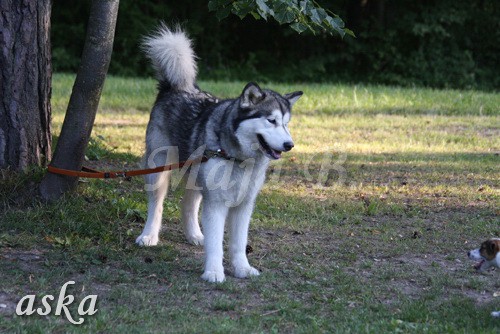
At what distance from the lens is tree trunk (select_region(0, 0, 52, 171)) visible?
251 inches

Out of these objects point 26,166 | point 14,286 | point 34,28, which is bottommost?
point 14,286

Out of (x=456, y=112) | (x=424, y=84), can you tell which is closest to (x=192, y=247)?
(x=456, y=112)

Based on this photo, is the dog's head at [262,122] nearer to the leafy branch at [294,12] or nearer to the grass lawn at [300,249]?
the leafy branch at [294,12]

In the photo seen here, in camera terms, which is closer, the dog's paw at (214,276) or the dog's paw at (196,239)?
the dog's paw at (214,276)

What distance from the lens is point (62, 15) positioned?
2202 cm

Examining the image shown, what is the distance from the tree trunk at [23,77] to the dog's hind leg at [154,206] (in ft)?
3.50

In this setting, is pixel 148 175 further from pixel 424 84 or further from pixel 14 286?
pixel 424 84

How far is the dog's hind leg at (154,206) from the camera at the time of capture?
6273 millimetres

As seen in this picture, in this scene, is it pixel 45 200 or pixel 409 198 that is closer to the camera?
pixel 45 200

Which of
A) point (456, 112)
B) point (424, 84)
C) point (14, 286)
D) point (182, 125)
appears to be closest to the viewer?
point (14, 286)

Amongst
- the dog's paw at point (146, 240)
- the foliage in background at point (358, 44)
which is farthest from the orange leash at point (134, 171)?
the foliage in background at point (358, 44)

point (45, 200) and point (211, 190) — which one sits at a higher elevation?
point (211, 190)

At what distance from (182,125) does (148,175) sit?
504mm

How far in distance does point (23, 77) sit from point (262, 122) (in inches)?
86.4
